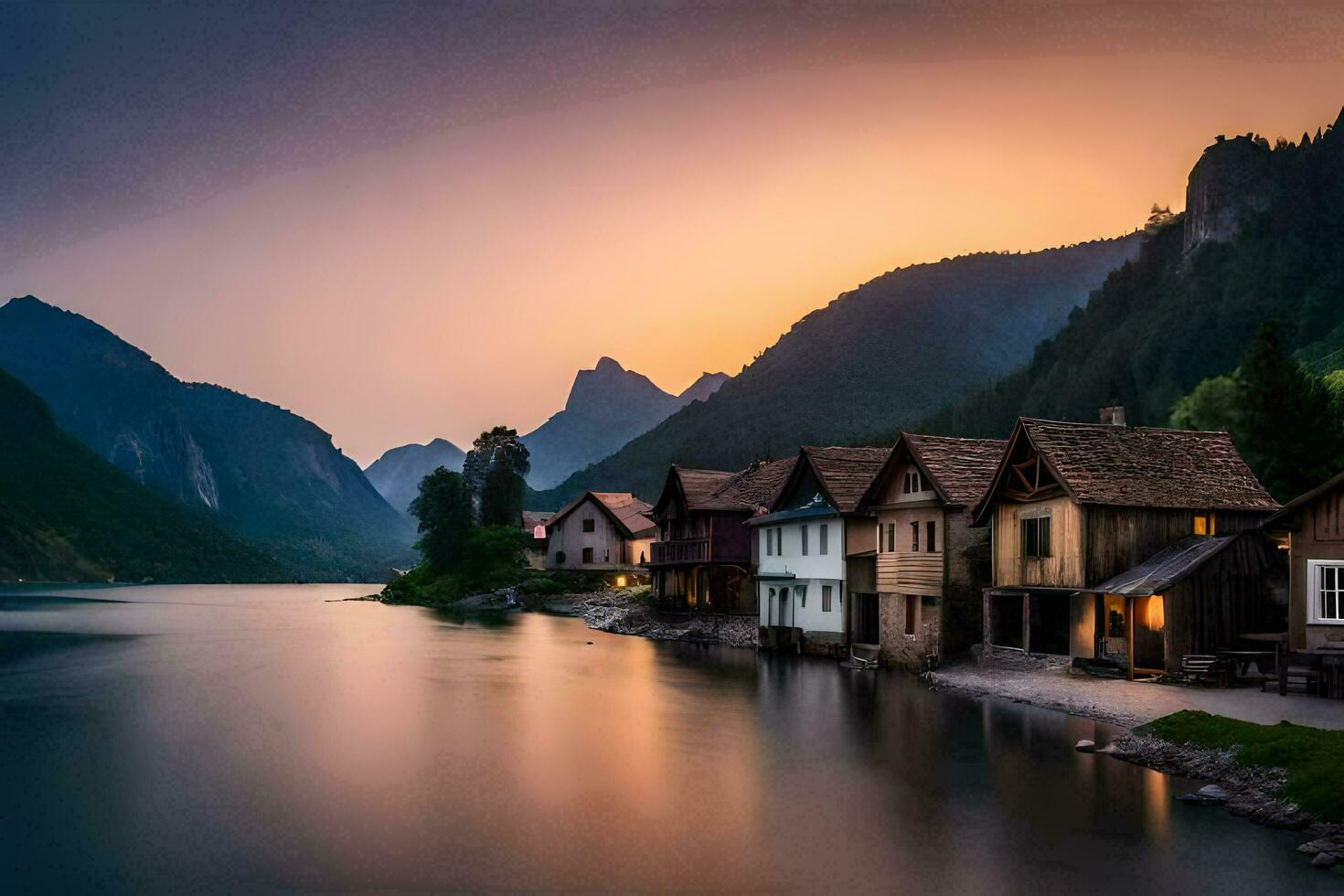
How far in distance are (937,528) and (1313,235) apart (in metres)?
164

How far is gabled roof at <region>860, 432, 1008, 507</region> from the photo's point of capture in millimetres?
53375

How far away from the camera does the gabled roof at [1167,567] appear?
40.9 meters

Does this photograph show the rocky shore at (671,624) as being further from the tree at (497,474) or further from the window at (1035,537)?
Result: the tree at (497,474)

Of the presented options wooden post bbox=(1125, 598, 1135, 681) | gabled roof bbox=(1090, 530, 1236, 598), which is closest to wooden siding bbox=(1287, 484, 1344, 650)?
gabled roof bbox=(1090, 530, 1236, 598)

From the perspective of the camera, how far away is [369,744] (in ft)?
120

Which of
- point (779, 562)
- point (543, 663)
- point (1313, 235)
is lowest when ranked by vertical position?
point (543, 663)

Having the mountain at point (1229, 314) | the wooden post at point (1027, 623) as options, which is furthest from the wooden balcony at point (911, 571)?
the mountain at point (1229, 314)

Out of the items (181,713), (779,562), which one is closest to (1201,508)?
(779,562)

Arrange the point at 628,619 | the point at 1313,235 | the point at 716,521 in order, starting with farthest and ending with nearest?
the point at 1313,235
the point at 628,619
the point at 716,521

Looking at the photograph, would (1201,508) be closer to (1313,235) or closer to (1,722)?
(1,722)

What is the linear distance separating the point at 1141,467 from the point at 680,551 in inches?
1860

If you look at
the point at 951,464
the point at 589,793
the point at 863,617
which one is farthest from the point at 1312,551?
the point at 863,617

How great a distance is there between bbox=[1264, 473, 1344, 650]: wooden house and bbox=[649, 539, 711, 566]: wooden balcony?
166 ft

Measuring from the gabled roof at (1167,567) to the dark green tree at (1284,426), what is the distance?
2731 cm
